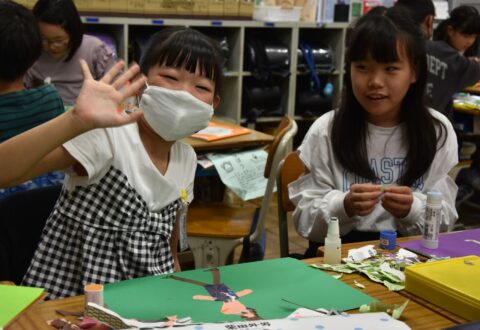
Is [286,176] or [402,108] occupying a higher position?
[402,108]

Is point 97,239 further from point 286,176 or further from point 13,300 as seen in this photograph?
point 286,176

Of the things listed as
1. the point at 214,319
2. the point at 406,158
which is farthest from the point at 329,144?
the point at 214,319

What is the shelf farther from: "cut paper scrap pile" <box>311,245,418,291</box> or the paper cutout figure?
the paper cutout figure

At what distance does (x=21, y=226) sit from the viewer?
5.58 feet

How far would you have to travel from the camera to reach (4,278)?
165cm

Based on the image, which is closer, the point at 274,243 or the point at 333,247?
the point at 333,247

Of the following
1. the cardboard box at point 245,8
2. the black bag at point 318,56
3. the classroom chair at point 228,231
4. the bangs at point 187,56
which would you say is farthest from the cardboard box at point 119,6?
the bangs at point 187,56

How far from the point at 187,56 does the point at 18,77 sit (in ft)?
3.58

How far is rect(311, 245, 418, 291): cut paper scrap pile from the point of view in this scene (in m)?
1.42

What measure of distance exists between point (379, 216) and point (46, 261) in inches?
35.4

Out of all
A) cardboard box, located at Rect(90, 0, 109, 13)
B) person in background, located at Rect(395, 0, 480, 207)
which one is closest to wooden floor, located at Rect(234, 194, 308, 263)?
person in background, located at Rect(395, 0, 480, 207)

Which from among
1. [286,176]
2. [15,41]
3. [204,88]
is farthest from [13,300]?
[15,41]

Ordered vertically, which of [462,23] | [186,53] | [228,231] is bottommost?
[228,231]

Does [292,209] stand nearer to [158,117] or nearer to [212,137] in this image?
[158,117]
